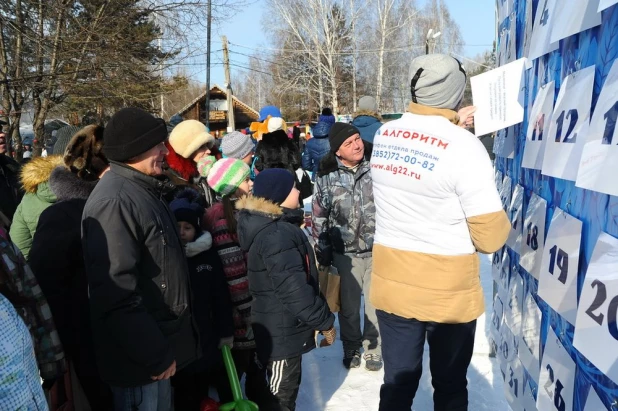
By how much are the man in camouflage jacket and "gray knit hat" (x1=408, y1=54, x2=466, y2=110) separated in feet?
4.54

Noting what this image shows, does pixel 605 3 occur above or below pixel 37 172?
above

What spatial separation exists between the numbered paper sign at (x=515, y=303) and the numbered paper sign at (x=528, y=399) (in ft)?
0.69

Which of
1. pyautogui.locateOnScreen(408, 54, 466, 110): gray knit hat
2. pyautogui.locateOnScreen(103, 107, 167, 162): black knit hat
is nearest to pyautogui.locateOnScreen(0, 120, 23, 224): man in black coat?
pyautogui.locateOnScreen(103, 107, 167, 162): black knit hat

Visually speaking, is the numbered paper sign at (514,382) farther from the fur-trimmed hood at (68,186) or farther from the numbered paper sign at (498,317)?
the fur-trimmed hood at (68,186)

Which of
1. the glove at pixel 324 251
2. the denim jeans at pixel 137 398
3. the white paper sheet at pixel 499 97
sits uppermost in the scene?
the white paper sheet at pixel 499 97

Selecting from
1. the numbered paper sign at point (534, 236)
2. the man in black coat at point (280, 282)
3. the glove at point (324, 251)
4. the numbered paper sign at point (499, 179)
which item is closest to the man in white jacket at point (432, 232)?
the numbered paper sign at point (534, 236)

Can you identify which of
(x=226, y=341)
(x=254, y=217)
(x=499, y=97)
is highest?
(x=499, y=97)

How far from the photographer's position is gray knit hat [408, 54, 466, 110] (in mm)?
1814

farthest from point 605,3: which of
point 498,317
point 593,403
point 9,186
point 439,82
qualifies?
point 9,186

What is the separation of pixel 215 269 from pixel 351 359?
150cm

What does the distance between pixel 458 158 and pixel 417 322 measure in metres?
0.71

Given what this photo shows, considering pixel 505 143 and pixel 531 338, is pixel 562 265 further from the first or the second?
pixel 505 143

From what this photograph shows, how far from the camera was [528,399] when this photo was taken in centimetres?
192

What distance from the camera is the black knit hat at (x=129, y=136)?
6.06ft
